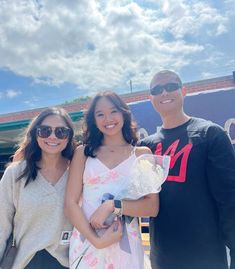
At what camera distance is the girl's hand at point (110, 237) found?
1.57 m

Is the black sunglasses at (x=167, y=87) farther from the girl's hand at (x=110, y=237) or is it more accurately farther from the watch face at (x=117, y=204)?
the girl's hand at (x=110, y=237)

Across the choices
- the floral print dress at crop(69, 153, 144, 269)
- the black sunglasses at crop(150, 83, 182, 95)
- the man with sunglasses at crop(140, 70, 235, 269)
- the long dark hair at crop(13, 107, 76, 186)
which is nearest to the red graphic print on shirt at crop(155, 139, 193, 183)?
the man with sunglasses at crop(140, 70, 235, 269)

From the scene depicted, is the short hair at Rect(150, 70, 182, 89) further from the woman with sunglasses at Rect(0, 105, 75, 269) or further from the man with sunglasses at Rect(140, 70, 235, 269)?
the woman with sunglasses at Rect(0, 105, 75, 269)

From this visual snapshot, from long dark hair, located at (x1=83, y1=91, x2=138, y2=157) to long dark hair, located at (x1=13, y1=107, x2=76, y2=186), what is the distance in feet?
0.44

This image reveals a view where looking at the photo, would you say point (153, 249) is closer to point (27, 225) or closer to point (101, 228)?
point (101, 228)

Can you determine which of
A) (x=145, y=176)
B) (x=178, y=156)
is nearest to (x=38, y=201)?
(x=145, y=176)

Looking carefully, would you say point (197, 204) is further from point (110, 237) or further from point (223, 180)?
point (110, 237)

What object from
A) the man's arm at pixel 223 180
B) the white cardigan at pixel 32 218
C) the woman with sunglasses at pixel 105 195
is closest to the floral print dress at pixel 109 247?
the woman with sunglasses at pixel 105 195

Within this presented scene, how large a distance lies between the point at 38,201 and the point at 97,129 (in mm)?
613

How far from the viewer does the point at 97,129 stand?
2043 millimetres

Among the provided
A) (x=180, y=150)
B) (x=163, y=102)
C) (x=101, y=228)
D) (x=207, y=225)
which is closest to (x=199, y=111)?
(x=163, y=102)

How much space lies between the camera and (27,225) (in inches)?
70.8

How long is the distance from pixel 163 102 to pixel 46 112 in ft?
2.74

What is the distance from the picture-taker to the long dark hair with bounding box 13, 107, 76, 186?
1.90m
